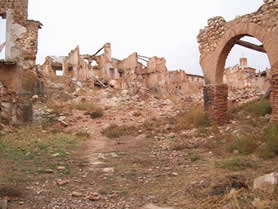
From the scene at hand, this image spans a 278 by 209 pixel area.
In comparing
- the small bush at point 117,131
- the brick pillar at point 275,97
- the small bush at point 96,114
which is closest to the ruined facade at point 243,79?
the small bush at point 96,114

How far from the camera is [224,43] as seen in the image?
8.68 metres

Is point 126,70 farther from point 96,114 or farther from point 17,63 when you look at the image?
point 17,63

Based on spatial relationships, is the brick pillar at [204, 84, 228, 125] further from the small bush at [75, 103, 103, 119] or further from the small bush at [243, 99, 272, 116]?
the small bush at [75, 103, 103, 119]

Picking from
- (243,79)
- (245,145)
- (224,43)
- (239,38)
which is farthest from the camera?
(243,79)

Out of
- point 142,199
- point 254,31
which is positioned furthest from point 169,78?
point 142,199

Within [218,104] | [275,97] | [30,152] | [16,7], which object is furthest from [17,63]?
[275,97]

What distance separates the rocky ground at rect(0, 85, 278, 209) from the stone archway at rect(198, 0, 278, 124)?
1.02 metres

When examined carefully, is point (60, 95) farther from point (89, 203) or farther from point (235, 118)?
point (89, 203)

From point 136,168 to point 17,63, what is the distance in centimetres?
756

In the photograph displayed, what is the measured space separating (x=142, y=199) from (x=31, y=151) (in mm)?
4057

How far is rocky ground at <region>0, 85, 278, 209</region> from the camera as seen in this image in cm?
312

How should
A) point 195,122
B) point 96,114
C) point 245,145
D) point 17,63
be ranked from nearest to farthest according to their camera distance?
point 245,145 → point 195,122 → point 17,63 → point 96,114

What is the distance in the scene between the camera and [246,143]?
5.24 m

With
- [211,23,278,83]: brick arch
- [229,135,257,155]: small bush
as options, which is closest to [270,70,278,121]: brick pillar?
[211,23,278,83]: brick arch
